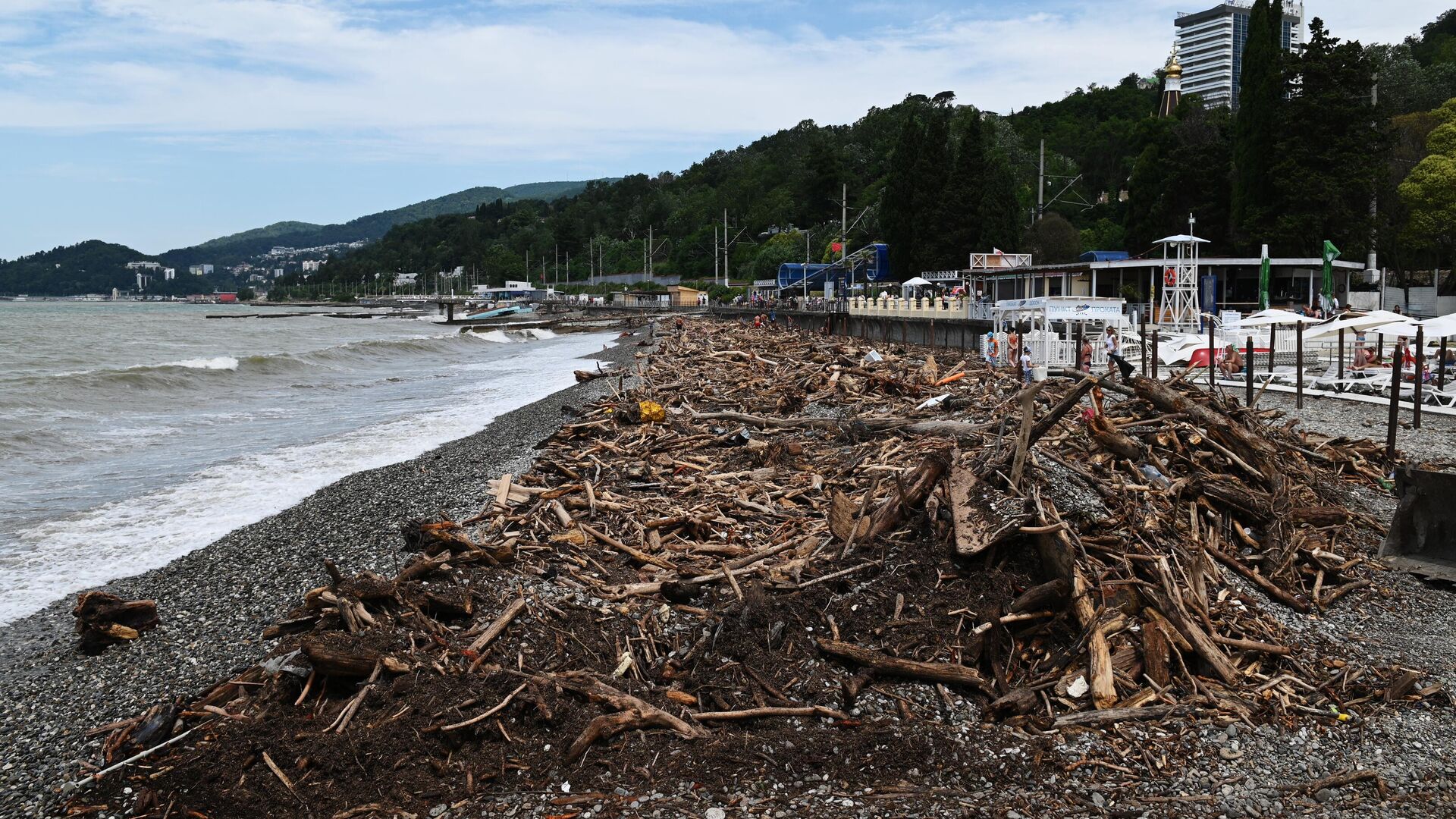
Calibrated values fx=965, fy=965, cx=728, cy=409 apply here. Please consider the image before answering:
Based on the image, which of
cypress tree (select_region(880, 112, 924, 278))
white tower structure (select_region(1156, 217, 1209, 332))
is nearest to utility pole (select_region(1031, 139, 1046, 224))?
cypress tree (select_region(880, 112, 924, 278))

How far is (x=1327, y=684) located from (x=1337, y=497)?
16.6ft

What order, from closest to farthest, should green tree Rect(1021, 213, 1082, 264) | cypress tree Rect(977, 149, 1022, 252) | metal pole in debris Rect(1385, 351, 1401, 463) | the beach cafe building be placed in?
metal pole in debris Rect(1385, 351, 1401, 463) → the beach cafe building → green tree Rect(1021, 213, 1082, 264) → cypress tree Rect(977, 149, 1022, 252)

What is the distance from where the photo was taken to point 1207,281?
1565 inches

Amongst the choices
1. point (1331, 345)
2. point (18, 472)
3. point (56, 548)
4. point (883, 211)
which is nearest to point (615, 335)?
point (883, 211)

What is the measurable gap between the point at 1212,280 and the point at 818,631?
38648mm

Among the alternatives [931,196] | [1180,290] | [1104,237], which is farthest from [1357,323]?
[1104,237]

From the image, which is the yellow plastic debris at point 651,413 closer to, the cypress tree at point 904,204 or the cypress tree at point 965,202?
the cypress tree at point 965,202

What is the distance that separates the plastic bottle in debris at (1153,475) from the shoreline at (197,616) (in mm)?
7186

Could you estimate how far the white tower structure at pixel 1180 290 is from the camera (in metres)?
34.1

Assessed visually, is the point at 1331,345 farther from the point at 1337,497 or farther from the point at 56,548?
the point at 56,548

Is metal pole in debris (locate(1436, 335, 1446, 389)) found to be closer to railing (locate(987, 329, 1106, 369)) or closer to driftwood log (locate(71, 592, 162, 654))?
railing (locate(987, 329, 1106, 369))

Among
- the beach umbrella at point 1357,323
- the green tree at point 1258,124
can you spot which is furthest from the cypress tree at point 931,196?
the beach umbrella at point 1357,323

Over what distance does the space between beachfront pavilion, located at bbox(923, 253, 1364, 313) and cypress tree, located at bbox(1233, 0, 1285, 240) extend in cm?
433

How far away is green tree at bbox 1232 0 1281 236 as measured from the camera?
4519 cm
